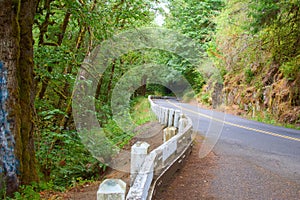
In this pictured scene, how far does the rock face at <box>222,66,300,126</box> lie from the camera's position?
17.0 metres

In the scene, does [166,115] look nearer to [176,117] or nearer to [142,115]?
[176,117]

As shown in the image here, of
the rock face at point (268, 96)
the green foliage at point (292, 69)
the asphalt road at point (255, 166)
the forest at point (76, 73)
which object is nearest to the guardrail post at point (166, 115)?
the asphalt road at point (255, 166)

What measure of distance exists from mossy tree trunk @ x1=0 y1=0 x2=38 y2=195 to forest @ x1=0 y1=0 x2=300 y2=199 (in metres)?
0.02

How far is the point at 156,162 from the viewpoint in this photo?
15.9 feet

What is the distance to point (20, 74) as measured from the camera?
18.5 ft

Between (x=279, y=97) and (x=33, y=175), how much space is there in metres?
16.4

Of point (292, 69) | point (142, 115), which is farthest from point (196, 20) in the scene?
point (292, 69)

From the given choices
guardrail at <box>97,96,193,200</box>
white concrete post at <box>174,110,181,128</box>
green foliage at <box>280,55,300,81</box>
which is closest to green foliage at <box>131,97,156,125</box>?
white concrete post at <box>174,110,181,128</box>

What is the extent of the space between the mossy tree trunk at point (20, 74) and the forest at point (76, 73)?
0.7 inches

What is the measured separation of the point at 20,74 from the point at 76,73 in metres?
6.64

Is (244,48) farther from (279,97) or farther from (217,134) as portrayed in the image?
(217,134)

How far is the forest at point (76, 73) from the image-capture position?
5.14 metres

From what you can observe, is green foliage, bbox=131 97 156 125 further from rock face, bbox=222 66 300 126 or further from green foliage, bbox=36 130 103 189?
rock face, bbox=222 66 300 126

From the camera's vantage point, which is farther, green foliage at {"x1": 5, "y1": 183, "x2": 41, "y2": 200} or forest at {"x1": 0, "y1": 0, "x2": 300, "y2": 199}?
forest at {"x1": 0, "y1": 0, "x2": 300, "y2": 199}
